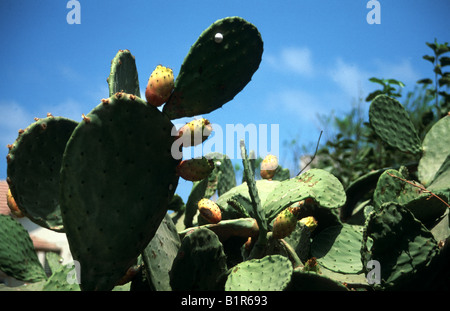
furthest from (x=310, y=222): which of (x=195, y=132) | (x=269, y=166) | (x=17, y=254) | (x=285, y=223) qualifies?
(x=17, y=254)

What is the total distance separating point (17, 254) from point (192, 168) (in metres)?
0.99

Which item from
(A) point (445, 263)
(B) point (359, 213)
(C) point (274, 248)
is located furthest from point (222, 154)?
(A) point (445, 263)

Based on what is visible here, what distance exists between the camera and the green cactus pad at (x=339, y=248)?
1.96 metres

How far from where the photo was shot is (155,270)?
160cm

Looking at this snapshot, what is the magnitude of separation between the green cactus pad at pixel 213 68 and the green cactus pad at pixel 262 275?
542 mm

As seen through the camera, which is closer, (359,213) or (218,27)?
(218,27)

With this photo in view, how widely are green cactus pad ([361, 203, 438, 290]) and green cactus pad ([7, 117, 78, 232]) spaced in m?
1.13

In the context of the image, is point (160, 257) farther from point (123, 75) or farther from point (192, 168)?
point (123, 75)

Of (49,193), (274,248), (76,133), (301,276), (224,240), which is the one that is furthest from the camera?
(224,240)

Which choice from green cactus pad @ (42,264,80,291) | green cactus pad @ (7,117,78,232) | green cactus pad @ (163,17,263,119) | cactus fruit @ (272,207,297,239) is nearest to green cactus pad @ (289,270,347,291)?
cactus fruit @ (272,207,297,239)

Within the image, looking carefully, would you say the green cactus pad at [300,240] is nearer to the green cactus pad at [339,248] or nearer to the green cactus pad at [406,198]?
the green cactus pad at [339,248]
